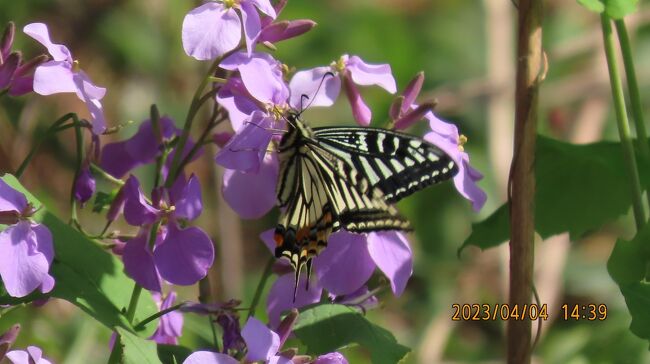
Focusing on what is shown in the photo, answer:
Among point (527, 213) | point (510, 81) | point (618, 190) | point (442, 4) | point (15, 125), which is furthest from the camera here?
point (442, 4)

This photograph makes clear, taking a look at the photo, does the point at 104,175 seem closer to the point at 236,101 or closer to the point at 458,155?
the point at 236,101

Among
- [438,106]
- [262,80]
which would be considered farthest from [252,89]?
[438,106]

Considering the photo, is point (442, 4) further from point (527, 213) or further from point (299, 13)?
point (527, 213)

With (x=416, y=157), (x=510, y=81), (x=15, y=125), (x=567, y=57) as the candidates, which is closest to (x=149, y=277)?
(x=416, y=157)

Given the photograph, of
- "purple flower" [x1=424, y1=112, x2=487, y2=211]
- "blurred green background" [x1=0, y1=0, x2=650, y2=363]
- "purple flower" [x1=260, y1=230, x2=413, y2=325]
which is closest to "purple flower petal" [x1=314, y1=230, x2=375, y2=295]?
"purple flower" [x1=260, y1=230, x2=413, y2=325]

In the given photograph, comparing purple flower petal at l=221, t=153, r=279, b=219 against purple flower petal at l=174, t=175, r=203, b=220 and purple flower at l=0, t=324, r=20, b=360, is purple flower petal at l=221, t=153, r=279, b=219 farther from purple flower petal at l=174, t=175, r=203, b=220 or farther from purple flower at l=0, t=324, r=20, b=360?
purple flower at l=0, t=324, r=20, b=360

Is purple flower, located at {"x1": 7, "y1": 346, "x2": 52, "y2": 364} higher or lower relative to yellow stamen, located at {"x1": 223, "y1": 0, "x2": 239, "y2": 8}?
lower

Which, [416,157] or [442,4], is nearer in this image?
[416,157]
